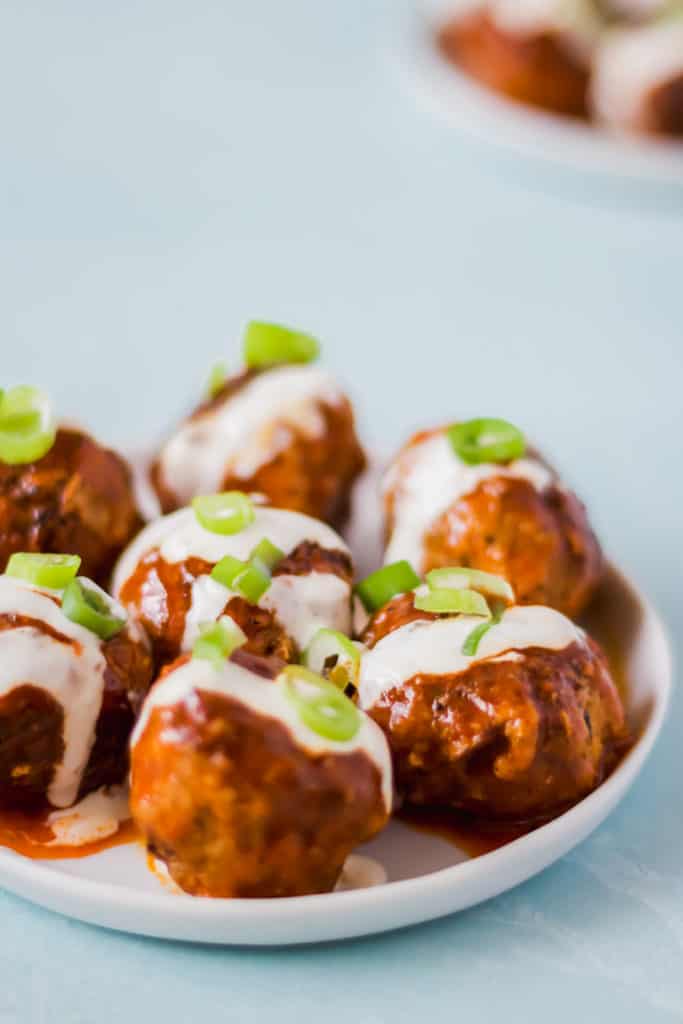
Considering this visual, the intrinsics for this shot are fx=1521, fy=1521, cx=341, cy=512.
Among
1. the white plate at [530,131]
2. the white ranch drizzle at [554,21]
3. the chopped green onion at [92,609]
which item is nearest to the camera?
the chopped green onion at [92,609]

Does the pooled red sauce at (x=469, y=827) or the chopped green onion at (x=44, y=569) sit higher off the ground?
the chopped green onion at (x=44, y=569)

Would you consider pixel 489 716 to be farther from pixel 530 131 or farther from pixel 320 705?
pixel 530 131

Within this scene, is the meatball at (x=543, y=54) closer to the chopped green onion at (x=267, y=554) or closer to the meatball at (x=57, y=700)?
the chopped green onion at (x=267, y=554)

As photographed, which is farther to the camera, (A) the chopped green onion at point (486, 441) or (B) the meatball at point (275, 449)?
(B) the meatball at point (275, 449)

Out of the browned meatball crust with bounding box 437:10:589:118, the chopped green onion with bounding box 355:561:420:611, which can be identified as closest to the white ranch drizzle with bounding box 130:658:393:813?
the chopped green onion with bounding box 355:561:420:611

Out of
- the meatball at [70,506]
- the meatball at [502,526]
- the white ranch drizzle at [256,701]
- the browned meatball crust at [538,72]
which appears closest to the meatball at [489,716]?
the white ranch drizzle at [256,701]

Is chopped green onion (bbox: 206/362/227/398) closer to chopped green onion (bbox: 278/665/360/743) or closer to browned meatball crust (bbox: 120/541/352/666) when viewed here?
browned meatball crust (bbox: 120/541/352/666)

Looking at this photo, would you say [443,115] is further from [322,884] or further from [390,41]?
[322,884]

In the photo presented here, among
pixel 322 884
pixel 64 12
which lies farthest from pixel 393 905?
pixel 64 12
